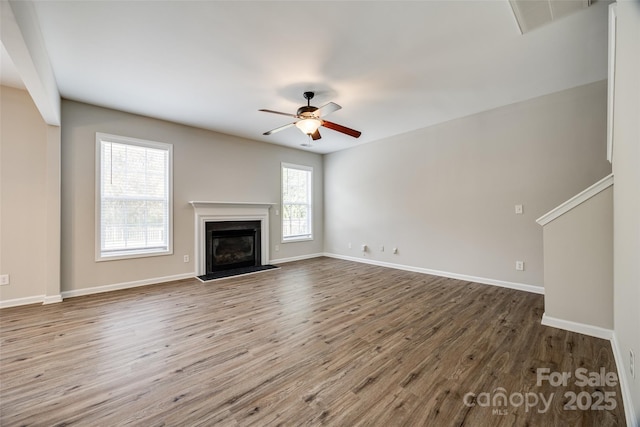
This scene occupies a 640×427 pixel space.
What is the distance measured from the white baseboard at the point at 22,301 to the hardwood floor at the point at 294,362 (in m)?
0.17

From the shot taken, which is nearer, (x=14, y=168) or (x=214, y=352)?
(x=214, y=352)

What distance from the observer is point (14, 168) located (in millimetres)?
3316

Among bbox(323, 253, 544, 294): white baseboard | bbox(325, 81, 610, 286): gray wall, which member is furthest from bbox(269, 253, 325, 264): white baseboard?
bbox(325, 81, 610, 286): gray wall

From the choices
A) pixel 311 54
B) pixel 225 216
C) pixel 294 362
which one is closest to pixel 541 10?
pixel 311 54

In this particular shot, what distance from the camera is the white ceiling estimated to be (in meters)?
2.10

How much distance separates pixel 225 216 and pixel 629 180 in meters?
5.21

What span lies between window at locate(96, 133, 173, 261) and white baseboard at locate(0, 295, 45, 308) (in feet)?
2.46

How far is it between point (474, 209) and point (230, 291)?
4.15m

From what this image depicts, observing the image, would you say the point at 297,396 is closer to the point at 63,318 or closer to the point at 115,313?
the point at 115,313

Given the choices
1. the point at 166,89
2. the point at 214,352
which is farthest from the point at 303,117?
the point at 214,352

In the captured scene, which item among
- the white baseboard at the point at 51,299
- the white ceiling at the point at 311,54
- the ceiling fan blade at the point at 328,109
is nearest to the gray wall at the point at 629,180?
the white ceiling at the point at 311,54

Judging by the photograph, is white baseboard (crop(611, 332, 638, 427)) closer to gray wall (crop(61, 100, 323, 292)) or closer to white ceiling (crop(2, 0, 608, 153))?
white ceiling (crop(2, 0, 608, 153))

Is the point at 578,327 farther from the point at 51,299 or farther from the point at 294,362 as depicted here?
the point at 51,299

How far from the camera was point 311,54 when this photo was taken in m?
2.62
